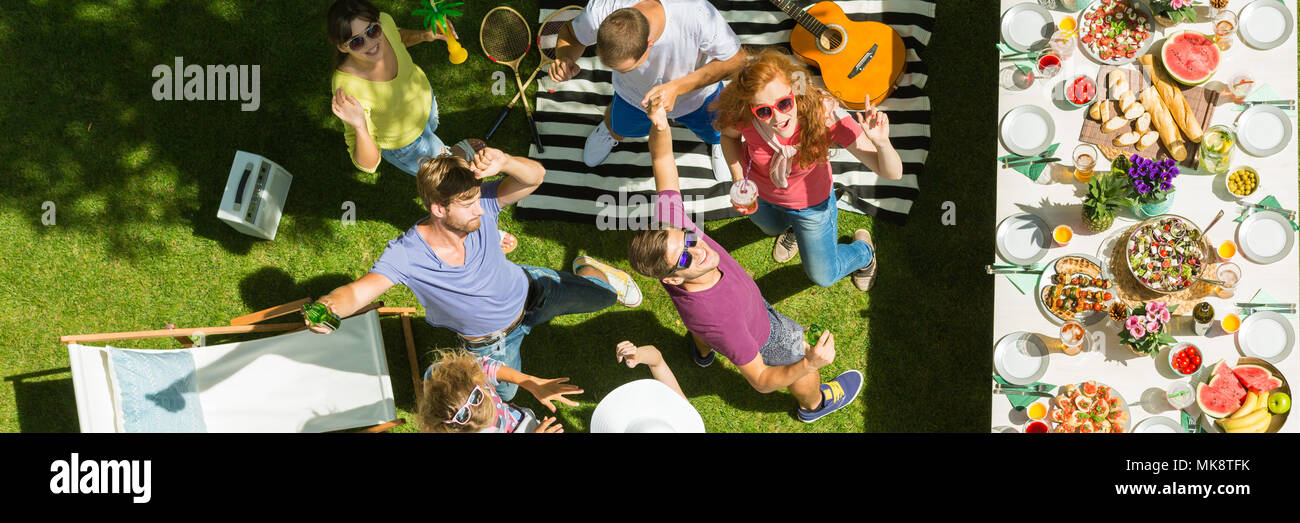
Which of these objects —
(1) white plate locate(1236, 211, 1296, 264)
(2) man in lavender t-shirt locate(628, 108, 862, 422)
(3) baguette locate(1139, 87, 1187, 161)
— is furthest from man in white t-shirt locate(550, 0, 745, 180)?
(1) white plate locate(1236, 211, 1296, 264)

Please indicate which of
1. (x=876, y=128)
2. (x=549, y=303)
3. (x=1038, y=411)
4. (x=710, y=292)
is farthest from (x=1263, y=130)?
(x=549, y=303)

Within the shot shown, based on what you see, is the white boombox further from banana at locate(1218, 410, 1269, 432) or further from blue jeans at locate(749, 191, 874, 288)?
banana at locate(1218, 410, 1269, 432)

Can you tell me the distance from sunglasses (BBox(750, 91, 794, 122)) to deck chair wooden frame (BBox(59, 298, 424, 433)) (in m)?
2.74

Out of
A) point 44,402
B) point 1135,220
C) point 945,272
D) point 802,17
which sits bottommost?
point 44,402

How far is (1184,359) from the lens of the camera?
4.34 m

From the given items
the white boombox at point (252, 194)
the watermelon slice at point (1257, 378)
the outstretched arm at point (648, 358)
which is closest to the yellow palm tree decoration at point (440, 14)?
the white boombox at point (252, 194)

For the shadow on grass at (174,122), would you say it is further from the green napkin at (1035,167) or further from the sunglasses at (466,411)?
the green napkin at (1035,167)

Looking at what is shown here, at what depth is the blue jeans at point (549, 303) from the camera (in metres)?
4.80

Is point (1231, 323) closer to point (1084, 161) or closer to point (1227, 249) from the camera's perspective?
point (1227, 249)

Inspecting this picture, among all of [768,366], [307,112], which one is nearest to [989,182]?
[768,366]

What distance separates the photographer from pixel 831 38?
17.5 feet

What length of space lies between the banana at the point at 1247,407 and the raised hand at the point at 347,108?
203 inches

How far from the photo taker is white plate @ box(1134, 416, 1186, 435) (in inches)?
171

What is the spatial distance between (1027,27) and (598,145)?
2.79 meters
